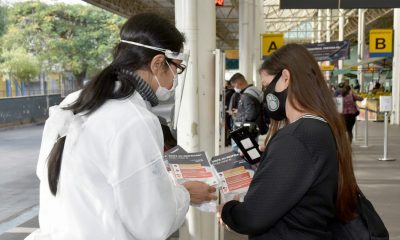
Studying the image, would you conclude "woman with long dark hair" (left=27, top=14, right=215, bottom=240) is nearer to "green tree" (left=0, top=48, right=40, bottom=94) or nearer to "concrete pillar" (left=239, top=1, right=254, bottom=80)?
"green tree" (left=0, top=48, right=40, bottom=94)

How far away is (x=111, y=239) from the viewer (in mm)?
1463

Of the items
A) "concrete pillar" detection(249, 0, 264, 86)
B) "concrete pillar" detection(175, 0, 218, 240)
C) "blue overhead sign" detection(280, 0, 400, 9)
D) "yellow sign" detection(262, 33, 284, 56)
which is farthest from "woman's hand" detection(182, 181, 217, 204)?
"yellow sign" detection(262, 33, 284, 56)

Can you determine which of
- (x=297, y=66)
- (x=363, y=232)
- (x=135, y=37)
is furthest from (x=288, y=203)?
(x=135, y=37)

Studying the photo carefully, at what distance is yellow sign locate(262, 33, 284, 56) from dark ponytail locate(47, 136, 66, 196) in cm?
1425

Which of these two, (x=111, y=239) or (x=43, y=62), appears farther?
→ (x=43, y=62)

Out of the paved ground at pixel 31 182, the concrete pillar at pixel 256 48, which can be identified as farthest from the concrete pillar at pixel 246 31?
the paved ground at pixel 31 182

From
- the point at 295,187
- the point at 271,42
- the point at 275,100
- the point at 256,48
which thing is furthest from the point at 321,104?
the point at 256,48

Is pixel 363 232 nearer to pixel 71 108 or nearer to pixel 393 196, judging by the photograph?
pixel 71 108

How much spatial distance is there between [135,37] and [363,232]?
4.08 feet

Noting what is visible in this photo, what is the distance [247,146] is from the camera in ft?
9.26

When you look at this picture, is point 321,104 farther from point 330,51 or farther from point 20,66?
point 330,51

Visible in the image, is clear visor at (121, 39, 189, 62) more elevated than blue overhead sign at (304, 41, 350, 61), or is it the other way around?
blue overhead sign at (304, 41, 350, 61)

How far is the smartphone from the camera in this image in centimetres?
271

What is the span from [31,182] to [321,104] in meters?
7.08
